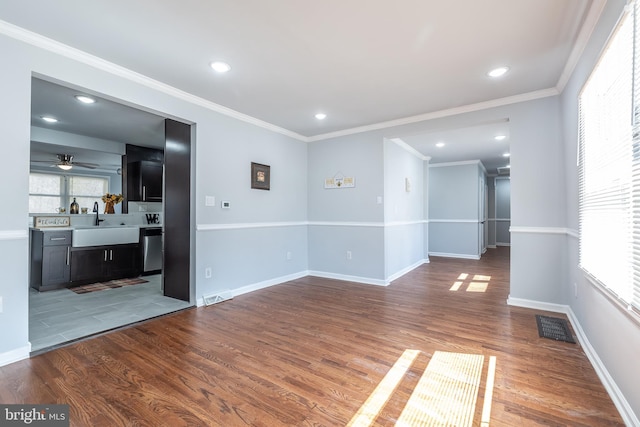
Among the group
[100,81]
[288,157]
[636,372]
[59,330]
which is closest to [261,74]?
[100,81]

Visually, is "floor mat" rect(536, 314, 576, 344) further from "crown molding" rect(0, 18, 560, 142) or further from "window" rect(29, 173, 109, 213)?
"window" rect(29, 173, 109, 213)

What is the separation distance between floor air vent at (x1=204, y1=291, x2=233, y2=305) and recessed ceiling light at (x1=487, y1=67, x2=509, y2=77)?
3.78 m

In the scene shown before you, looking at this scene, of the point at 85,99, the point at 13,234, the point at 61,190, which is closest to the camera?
the point at 13,234

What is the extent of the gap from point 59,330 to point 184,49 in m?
2.71

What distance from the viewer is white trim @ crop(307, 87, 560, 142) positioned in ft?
10.6

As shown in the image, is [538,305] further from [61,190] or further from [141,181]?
[61,190]

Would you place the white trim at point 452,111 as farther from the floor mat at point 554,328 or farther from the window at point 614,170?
the floor mat at point 554,328

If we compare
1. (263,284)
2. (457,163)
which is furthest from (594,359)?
(457,163)

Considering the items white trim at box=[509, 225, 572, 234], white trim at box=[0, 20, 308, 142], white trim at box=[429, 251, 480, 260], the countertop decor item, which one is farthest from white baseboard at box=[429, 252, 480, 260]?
the countertop decor item

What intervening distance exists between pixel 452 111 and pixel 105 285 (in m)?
5.51

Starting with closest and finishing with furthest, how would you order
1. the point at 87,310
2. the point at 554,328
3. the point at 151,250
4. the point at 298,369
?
the point at 298,369, the point at 554,328, the point at 87,310, the point at 151,250

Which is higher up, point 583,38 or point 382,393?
point 583,38

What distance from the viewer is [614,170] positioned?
5.56 feet

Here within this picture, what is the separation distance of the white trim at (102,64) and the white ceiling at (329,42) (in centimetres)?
8
